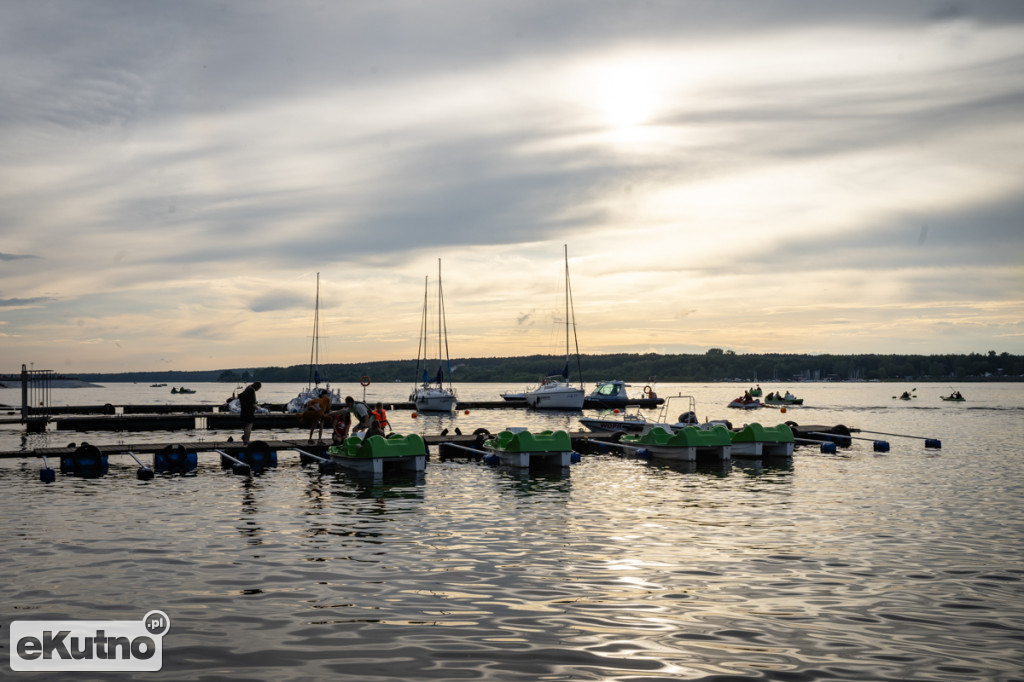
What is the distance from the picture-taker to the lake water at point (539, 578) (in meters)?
8.63

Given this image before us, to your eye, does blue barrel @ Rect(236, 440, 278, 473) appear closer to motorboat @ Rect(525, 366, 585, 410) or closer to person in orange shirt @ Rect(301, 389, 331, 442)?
person in orange shirt @ Rect(301, 389, 331, 442)

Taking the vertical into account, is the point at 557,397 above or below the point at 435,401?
above

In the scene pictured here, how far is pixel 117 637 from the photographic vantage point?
30.7ft

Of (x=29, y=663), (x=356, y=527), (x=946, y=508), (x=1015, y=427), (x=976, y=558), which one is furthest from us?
(x=1015, y=427)

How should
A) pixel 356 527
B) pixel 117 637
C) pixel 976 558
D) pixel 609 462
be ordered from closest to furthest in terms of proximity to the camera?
pixel 117 637, pixel 976 558, pixel 356 527, pixel 609 462

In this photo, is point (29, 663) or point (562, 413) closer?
point (29, 663)

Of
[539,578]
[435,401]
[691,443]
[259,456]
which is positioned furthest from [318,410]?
[435,401]

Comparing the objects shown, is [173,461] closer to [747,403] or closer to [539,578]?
[539,578]

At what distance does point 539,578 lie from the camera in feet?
40.0

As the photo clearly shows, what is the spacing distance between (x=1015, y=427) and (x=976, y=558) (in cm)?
5378

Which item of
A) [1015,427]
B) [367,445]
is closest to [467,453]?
[367,445]

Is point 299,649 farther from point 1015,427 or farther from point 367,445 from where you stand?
point 1015,427

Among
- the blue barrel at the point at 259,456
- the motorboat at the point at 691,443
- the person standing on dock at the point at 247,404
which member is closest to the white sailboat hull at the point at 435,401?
the blue barrel at the point at 259,456

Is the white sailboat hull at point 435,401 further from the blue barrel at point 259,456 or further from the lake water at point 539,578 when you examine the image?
the lake water at point 539,578
